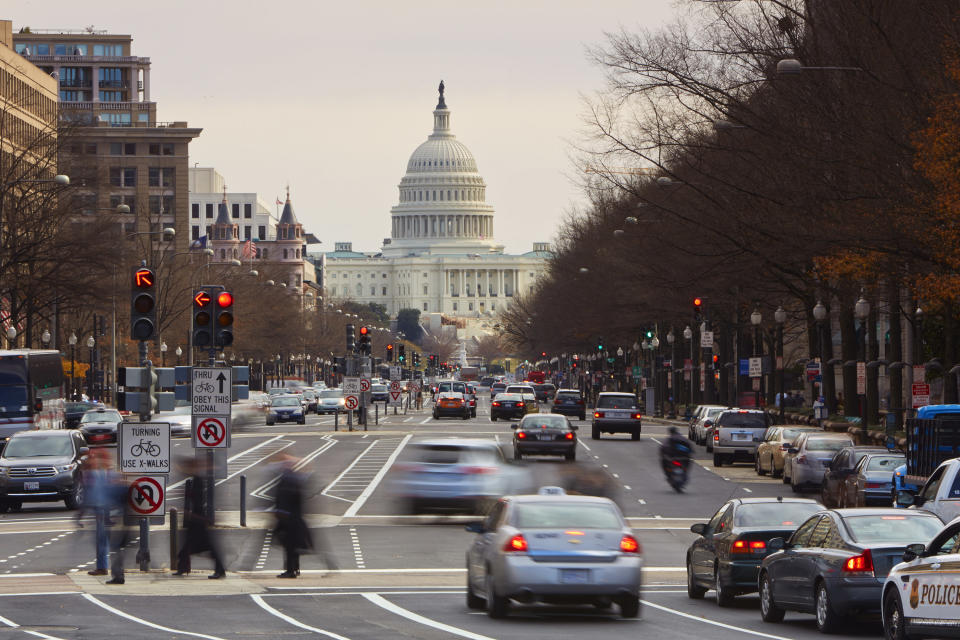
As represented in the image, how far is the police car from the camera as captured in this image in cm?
1380

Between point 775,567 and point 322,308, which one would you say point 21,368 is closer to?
point 775,567

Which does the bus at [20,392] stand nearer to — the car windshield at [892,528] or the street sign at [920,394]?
the street sign at [920,394]

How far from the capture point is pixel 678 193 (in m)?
59.2

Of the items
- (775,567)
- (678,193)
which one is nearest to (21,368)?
(678,193)

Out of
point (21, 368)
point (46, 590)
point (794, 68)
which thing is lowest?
point (46, 590)

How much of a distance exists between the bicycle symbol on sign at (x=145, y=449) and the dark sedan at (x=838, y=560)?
8.86 m

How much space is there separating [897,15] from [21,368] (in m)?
28.0

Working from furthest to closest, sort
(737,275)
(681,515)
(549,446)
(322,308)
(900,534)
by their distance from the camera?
1. (322,308)
2. (737,275)
3. (549,446)
4. (681,515)
5. (900,534)

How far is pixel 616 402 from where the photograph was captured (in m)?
69.8

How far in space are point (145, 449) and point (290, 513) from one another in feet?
7.35

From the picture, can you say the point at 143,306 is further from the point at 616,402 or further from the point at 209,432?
the point at 616,402

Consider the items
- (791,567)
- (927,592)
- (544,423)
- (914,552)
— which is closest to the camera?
(927,592)

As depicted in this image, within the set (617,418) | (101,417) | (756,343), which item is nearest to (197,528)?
(101,417)

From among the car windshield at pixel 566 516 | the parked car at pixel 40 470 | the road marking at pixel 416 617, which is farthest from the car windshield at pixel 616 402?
the car windshield at pixel 566 516
